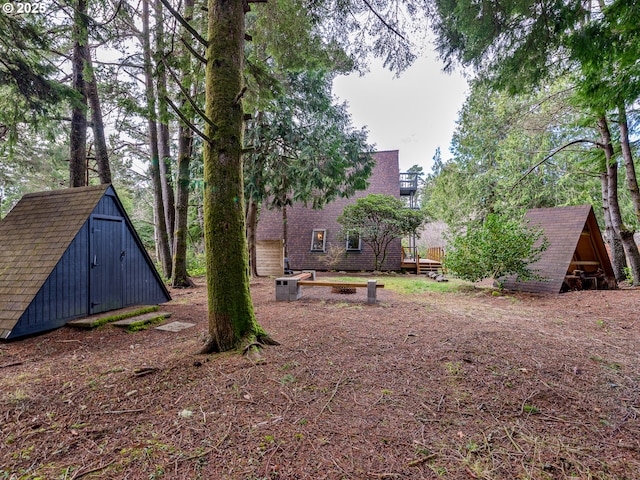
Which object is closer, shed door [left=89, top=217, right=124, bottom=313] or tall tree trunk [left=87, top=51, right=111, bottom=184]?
shed door [left=89, top=217, right=124, bottom=313]

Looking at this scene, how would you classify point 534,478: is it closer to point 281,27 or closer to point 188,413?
point 188,413

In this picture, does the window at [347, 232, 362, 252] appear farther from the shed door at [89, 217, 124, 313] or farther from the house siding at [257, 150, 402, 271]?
the shed door at [89, 217, 124, 313]

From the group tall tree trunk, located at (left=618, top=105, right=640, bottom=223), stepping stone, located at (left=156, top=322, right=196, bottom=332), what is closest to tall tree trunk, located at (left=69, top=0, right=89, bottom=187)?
stepping stone, located at (left=156, top=322, right=196, bottom=332)

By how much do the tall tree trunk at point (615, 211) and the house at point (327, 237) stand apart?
8.07 metres

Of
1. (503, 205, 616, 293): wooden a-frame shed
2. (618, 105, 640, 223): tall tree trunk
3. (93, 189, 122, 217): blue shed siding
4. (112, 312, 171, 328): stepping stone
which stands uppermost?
(618, 105, 640, 223): tall tree trunk

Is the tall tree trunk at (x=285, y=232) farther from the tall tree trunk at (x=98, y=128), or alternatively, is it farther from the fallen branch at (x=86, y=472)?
the fallen branch at (x=86, y=472)

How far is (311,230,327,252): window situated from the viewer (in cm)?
1594

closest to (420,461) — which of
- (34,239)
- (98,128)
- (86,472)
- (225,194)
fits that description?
(86,472)

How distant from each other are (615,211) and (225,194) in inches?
407

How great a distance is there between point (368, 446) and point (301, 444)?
424 millimetres

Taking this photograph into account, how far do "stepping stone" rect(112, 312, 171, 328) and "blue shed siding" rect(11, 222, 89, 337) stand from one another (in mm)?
742

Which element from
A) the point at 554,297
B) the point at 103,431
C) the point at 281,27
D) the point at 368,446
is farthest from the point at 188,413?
the point at 554,297

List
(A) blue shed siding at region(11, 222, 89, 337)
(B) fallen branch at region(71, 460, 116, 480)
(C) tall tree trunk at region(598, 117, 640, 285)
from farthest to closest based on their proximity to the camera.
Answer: (C) tall tree trunk at region(598, 117, 640, 285)
(A) blue shed siding at region(11, 222, 89, 337)
(B) fallen branch at region(71, 460, 116, 480)

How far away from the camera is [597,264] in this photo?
7.88 m
